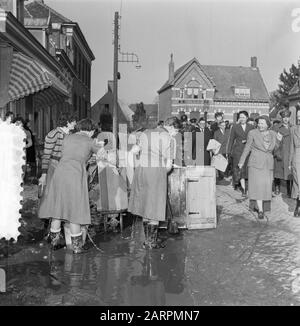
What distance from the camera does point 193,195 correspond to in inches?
270

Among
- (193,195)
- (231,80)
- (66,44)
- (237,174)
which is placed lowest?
(193,195)

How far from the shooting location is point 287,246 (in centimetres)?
607

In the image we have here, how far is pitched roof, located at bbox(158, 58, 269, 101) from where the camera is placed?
195 ft

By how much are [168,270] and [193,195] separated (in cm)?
200

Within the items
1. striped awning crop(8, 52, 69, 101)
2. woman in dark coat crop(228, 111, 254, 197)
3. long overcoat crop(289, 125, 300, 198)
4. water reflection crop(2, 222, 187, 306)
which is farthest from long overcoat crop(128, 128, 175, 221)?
woman in dark coat crop(228, 111, 254, 197)

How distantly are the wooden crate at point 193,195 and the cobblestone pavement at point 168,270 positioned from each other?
20cm

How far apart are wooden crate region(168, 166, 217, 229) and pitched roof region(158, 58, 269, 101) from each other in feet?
169

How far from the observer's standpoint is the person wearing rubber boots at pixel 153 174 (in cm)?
597

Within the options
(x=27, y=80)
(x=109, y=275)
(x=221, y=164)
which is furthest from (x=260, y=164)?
(x=27, y=80)

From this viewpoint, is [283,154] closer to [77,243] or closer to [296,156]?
[296,156]

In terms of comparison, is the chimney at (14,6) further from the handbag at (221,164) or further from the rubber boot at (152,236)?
the rubber boot at (152,236)
